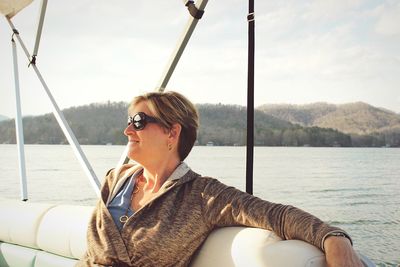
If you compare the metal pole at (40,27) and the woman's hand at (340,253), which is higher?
the metal pole at (40,27)

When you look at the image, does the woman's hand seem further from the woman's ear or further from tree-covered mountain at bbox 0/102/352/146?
tree-covered mountain at bbox 0/102/352/146

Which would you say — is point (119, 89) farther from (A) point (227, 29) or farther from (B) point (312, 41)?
(B) point (312, 41)

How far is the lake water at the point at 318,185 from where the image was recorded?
19094 millimetres

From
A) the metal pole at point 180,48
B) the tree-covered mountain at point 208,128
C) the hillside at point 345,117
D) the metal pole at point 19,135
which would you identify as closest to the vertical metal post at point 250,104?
the metal pole at point 180,48

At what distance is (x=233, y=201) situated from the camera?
142 centimetres

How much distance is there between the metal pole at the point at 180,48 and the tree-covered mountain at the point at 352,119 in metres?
13.1

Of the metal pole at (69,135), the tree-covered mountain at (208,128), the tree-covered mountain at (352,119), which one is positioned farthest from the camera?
the tree-covered mountain at (352,119)

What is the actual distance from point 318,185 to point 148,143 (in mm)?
27701

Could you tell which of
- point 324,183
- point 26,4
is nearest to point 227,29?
point 324,183

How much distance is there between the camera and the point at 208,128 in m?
9.92

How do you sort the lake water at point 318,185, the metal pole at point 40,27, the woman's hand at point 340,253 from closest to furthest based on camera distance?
the woman's hand at point 340,253
the metal pole at point 40,27
the lake water at point 318,185

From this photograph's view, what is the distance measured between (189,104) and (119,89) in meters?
30.6

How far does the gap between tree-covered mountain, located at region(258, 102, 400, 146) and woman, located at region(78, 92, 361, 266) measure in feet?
44.5

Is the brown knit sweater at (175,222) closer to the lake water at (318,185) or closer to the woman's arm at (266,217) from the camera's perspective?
the woman's arm at (266,217)
